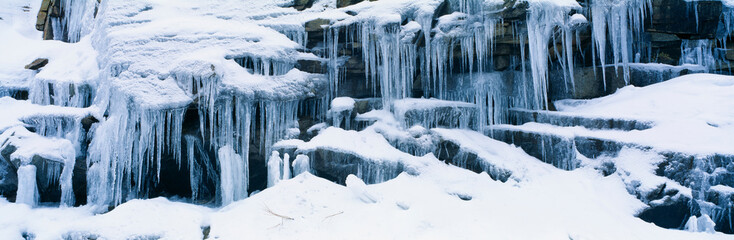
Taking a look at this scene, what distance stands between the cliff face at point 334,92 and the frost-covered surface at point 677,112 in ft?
0.30

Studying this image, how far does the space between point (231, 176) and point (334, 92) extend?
114 inches

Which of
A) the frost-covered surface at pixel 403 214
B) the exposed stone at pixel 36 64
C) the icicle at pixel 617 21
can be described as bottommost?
the frost-covered surface at pixel 403 214

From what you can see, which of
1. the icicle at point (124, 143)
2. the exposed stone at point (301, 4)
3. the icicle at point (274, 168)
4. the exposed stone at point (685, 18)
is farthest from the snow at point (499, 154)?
the icicle at point (124, 143)

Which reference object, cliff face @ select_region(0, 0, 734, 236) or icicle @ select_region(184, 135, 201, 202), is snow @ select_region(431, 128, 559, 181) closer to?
cliff face @ select_region(0, 0, 734, 236)

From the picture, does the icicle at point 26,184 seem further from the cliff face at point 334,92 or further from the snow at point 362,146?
the snow at point 362,146

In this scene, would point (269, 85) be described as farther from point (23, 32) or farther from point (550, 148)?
point (23, 32)

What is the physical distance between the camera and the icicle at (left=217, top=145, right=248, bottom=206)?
25.6 feet

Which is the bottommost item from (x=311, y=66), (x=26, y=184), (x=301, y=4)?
(x=26, y=184)

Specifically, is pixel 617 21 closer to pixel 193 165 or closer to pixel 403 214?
pixel 403 214

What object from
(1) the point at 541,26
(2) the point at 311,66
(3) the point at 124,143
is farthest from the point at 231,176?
(1) the point at 541,26

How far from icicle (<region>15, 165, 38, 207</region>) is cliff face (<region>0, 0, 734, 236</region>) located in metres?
0.02

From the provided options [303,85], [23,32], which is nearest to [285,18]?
[303,85]

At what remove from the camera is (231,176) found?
7.92 metres

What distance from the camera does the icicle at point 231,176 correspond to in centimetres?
779
